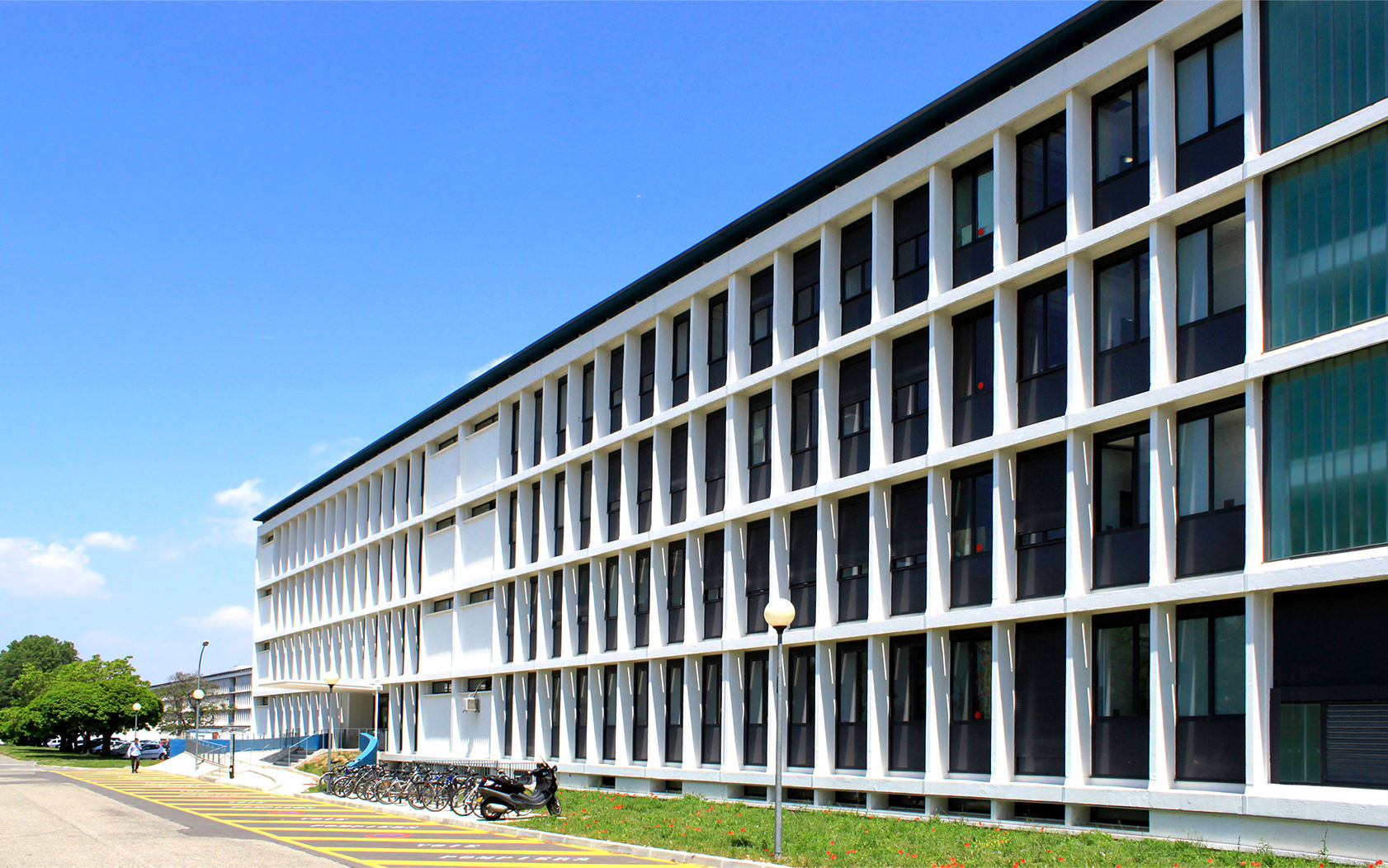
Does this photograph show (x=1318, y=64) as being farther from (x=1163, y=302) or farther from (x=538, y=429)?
(x=538, y=429)

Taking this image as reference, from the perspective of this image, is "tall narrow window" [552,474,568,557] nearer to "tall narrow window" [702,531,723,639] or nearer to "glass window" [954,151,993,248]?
"tall narrow window" [702,531,723,639]

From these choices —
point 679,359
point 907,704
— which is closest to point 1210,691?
point 907,704

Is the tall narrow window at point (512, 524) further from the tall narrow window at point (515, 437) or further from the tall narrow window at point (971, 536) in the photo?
the tall narrow window at point (971, 536)

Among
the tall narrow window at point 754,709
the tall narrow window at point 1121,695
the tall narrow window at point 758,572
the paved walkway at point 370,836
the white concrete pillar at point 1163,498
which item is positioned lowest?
the paved walkway at point 370,836

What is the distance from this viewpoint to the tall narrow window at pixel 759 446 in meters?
31.0

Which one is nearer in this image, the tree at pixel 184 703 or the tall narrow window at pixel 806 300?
the tall narrow window at pixel 806 300

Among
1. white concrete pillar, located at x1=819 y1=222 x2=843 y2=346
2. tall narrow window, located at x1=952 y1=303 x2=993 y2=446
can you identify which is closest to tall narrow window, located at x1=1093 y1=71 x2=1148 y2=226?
tall narrow window, located at x1=952 y1=303 x2=993 y2=446

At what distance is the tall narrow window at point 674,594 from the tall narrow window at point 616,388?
16.6 ft

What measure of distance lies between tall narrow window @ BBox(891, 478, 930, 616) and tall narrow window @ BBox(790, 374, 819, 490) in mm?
2997

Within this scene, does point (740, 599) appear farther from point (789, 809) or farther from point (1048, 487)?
point (1048, 487)

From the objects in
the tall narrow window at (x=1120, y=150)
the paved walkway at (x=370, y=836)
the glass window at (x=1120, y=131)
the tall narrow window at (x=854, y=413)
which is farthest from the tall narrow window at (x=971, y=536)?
the paved walkway at (x=370, y=836)

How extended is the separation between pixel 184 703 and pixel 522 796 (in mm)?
106744

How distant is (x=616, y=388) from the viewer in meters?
38.9

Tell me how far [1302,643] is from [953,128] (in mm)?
12044
